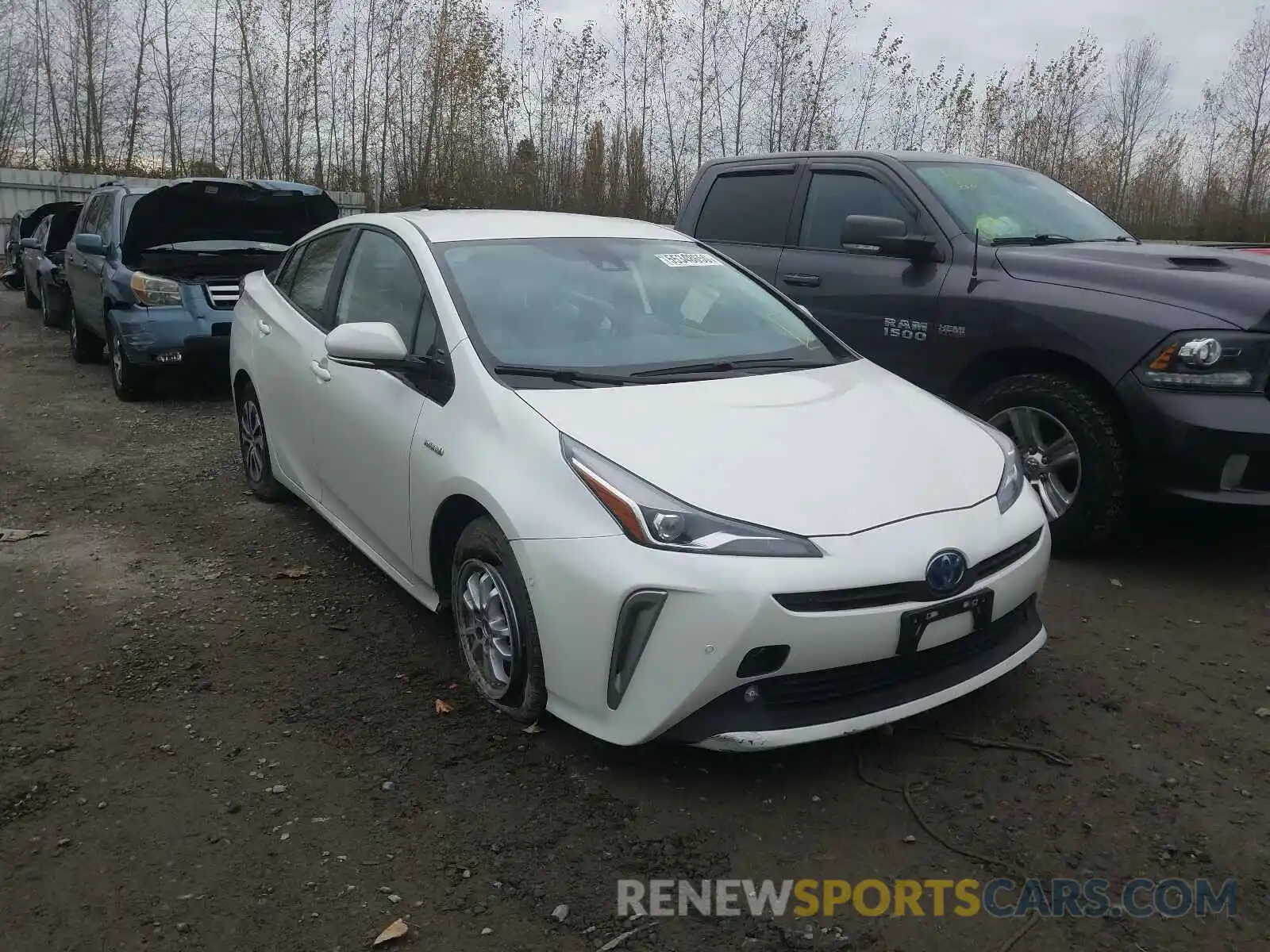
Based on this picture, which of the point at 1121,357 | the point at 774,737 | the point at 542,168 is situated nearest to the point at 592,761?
the point at 774,737

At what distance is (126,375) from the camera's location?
841 cm

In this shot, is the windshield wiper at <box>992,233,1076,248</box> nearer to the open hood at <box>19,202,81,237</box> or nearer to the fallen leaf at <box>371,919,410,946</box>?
the fallen leaf at <box>371,919,410,946</box>

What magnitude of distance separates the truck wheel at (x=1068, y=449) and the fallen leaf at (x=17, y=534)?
464 centimetres

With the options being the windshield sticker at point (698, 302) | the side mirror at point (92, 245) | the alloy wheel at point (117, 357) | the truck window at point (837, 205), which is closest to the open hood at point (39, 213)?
the side mirror at point (92, 245)

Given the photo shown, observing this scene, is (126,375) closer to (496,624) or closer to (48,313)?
(48,313)

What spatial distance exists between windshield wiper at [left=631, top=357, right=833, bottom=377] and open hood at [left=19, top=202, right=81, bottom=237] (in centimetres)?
1203

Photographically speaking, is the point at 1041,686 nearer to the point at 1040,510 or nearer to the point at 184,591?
the point at 1040,510

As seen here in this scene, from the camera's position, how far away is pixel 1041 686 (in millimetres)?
3570

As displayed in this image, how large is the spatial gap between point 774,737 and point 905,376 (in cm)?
306

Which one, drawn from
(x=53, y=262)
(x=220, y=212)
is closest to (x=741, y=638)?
(x=220, y=212)

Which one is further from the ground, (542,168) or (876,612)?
(542,168)

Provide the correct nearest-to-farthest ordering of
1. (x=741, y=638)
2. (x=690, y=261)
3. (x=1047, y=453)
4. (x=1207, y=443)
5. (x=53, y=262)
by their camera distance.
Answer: (x=741, y=638) → (x=1207, y=443) → (x=690, y=261) → (x=1047, y=453) → (x=53, y=262)

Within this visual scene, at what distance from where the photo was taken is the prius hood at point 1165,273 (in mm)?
4254

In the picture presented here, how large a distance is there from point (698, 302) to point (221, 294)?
5.51m
